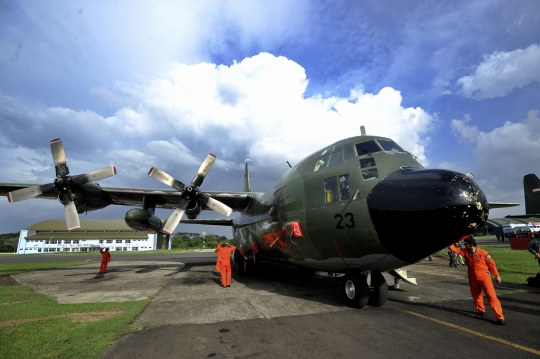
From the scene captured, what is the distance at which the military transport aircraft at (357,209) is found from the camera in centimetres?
543

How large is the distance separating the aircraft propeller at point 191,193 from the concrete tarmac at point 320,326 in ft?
10.9

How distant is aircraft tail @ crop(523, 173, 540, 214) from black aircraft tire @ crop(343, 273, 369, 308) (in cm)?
2593

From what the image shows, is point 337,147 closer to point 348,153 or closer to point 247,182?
point 348,153

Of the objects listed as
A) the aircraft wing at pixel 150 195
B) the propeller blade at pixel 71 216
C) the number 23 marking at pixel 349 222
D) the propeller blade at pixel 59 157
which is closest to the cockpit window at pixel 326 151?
the number 23 marking at pixel 349 222

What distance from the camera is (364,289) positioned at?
7.21 metres

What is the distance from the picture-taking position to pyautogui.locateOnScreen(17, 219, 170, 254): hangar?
231ft

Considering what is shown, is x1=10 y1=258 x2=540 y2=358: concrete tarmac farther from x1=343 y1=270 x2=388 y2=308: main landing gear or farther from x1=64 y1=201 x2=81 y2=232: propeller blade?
x1=64 y1=201 x2=81 y2=232: propeller blade

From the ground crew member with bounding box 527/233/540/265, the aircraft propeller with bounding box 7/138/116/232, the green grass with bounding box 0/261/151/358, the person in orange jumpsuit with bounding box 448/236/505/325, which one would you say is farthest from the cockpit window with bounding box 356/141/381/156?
the aircraft propeller with bounding box 7/138/116/232

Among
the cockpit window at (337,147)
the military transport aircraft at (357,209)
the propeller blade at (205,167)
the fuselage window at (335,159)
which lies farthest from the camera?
the propeller blade at (205,167)

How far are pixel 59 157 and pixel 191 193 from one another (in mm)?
5992

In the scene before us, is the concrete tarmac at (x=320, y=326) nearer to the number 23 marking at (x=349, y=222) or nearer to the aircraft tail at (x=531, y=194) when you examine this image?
the number 23 marking at (x=349, y=222)

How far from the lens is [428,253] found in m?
5.96

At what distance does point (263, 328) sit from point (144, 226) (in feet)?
34.5

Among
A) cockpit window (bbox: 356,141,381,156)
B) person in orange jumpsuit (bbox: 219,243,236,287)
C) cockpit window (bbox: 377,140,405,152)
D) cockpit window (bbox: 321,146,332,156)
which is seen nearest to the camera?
cockpit window (bbox: 356,141,381,156)
